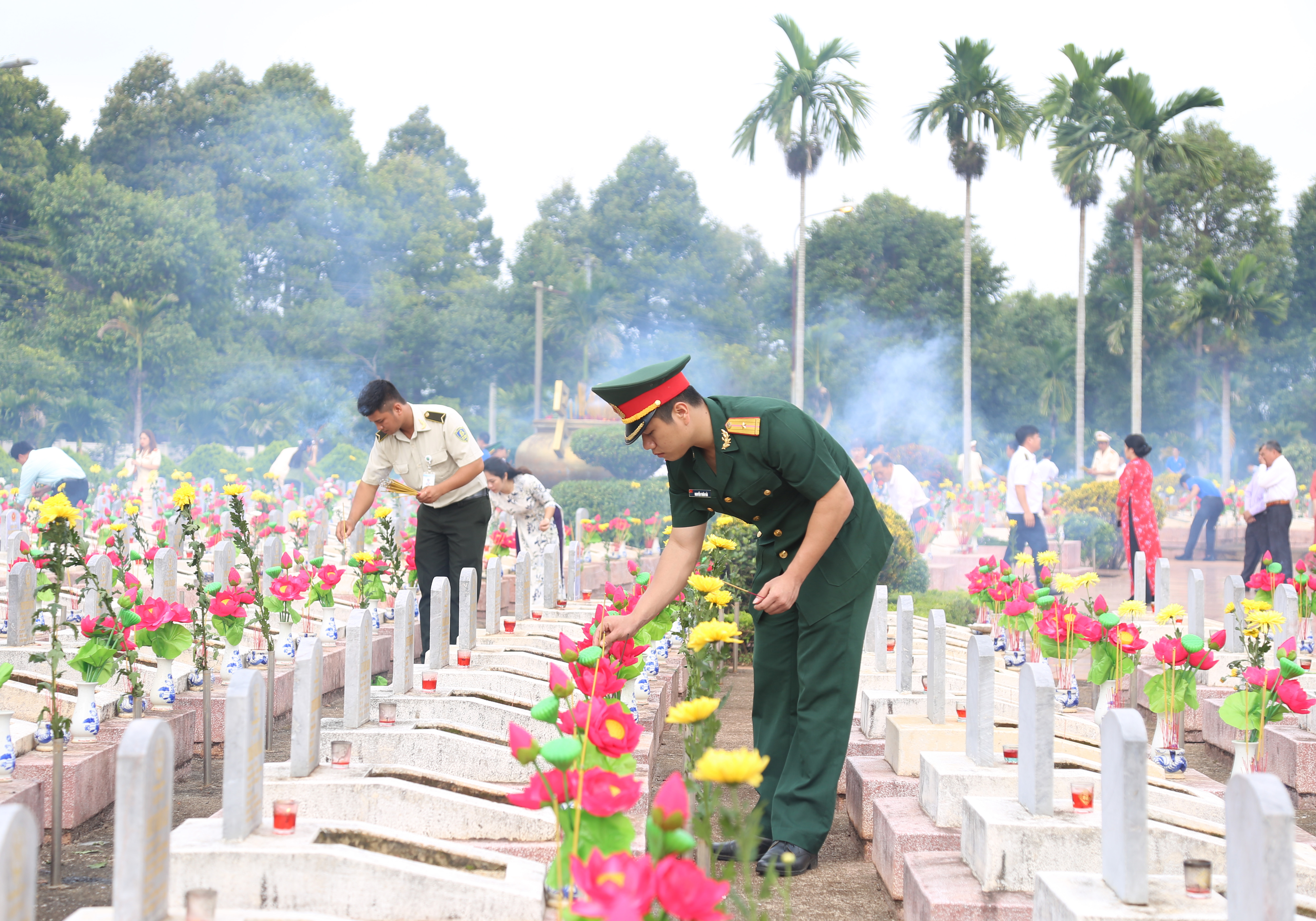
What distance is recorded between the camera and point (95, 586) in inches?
217

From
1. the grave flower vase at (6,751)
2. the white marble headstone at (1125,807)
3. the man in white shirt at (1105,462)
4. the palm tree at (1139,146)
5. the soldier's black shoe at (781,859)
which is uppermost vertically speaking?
the palm tree at (1139,146)

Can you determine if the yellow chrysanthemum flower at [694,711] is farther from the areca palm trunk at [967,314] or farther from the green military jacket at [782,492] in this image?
the areca palm trunk at [967,314]

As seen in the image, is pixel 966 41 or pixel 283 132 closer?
pixel 966 41

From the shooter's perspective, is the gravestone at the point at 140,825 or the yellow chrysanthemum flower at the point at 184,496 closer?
the gravestone at the point at 140,825

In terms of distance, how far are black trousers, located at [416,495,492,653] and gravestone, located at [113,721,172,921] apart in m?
3.89

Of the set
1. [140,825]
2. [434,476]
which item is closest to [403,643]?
[434,476]

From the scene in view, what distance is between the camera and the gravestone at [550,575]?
8211 mm

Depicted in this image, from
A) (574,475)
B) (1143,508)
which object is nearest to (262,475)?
(574,475)

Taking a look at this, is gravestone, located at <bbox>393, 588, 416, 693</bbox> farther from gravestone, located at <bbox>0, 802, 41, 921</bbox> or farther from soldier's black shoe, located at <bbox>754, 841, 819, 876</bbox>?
gravestone, located at <bbox>0, 802, 41, 921</bbox>

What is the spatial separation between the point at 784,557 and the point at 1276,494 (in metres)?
9.02

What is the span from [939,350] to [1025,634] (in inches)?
1350

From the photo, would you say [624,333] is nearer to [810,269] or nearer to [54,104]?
[810,269]

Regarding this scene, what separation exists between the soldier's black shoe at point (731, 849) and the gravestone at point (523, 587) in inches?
142

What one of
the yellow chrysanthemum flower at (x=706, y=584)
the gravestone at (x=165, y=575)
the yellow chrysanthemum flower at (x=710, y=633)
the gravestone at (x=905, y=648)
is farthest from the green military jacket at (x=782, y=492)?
the gravestone at (x=165, y=575)
